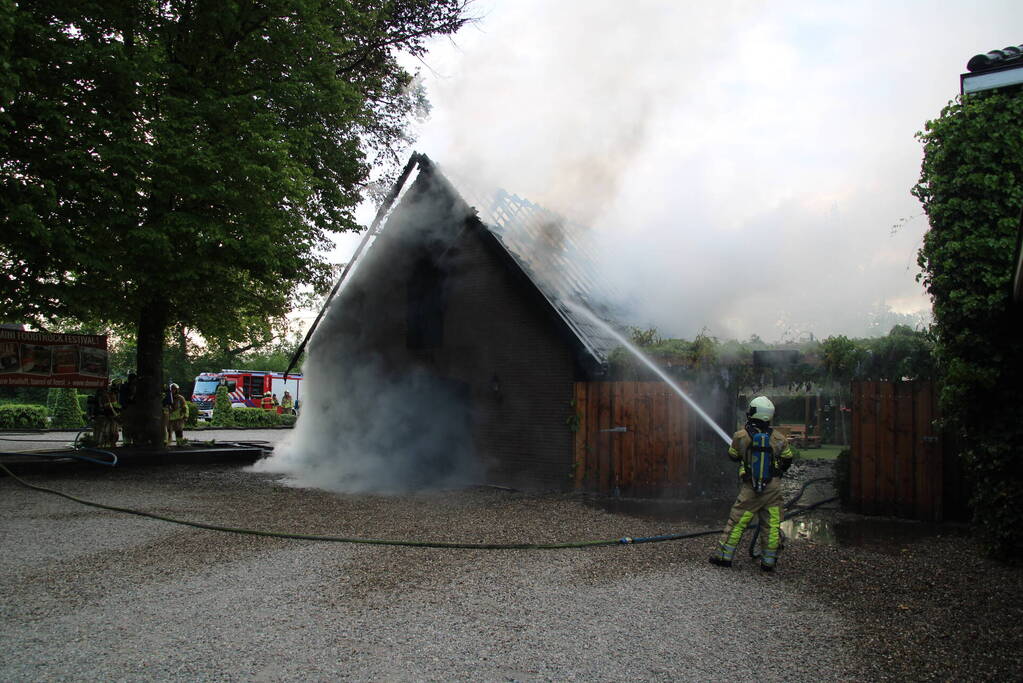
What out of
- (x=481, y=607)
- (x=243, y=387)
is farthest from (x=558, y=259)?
(x=243, y=387)

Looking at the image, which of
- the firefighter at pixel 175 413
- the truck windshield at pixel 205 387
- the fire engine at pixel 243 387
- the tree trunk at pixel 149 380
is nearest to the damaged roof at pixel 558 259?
the tree trunk at pixel 149 380

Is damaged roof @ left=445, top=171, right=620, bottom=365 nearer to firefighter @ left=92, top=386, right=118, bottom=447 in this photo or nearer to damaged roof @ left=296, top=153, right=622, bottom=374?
damaged roof @ left=296, top=153, right=622, bottom=374

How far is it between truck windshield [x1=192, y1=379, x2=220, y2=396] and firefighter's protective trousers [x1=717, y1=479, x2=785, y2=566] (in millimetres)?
35730

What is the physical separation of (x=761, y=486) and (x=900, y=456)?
3764 millimetres

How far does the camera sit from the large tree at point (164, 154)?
1123cm

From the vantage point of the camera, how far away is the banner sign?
46.0 ft

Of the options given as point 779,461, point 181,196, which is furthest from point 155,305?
point 779,461

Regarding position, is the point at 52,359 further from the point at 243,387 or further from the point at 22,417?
the point at 243,387

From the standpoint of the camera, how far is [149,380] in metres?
15.5

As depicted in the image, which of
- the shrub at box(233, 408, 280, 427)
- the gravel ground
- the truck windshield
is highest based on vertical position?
the truck windshield

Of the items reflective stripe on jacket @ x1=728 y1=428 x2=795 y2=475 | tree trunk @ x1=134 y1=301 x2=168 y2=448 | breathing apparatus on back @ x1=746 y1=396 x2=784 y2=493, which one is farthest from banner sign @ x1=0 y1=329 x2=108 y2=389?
breathing apparatus on back @ x1=746 y1=396 x2=784 y2=493

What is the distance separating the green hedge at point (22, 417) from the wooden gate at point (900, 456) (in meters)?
28.4

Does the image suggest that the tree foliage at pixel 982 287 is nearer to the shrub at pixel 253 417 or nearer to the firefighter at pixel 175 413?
the firefighter at pixel 175 413

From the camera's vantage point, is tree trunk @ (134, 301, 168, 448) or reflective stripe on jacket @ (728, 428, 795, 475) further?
tree trunk @ (134, 301, 168, 448)
